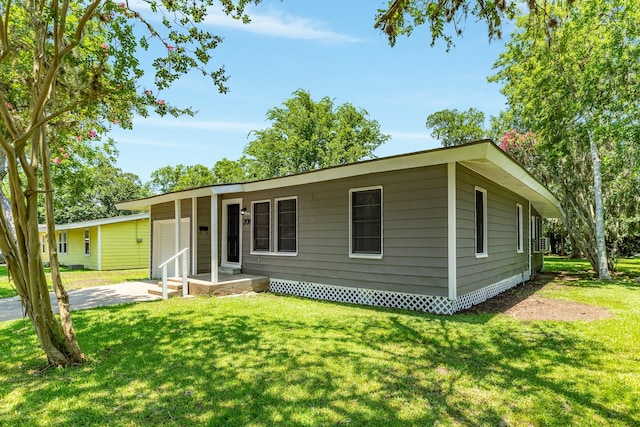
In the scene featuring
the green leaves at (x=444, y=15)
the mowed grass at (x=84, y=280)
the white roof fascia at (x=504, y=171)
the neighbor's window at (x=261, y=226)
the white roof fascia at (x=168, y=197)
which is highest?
the green leaves at (x=444, y=15)

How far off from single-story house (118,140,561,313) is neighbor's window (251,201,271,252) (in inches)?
1.1

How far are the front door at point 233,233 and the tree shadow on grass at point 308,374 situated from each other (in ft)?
14.1

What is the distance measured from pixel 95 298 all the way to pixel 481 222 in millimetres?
9256

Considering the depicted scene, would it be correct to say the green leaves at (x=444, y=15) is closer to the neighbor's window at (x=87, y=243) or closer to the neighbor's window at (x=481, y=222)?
the neighbor's window at (x=481, y=222)

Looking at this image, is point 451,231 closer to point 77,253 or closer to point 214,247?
point 214,247

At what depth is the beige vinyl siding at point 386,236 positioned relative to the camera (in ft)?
20.5

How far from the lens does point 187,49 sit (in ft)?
16.9

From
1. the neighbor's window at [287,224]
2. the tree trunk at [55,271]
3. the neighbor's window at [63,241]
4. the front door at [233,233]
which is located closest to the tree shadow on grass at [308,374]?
the tree trunk at [55,271]

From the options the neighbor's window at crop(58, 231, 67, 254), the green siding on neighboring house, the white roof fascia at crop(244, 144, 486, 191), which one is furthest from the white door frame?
the neighbor's window at crop(58, 231, 67, 254)

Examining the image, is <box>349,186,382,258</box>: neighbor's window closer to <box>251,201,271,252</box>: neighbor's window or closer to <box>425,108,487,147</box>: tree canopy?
<box>251,201,271,252</box>: neighbor's window

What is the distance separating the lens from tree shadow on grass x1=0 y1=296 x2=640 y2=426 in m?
2.77

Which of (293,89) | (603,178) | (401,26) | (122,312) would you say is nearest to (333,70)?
(401,26)

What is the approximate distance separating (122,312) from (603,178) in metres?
17.0

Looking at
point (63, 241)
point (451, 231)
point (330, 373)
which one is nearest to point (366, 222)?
point (451, 231)
